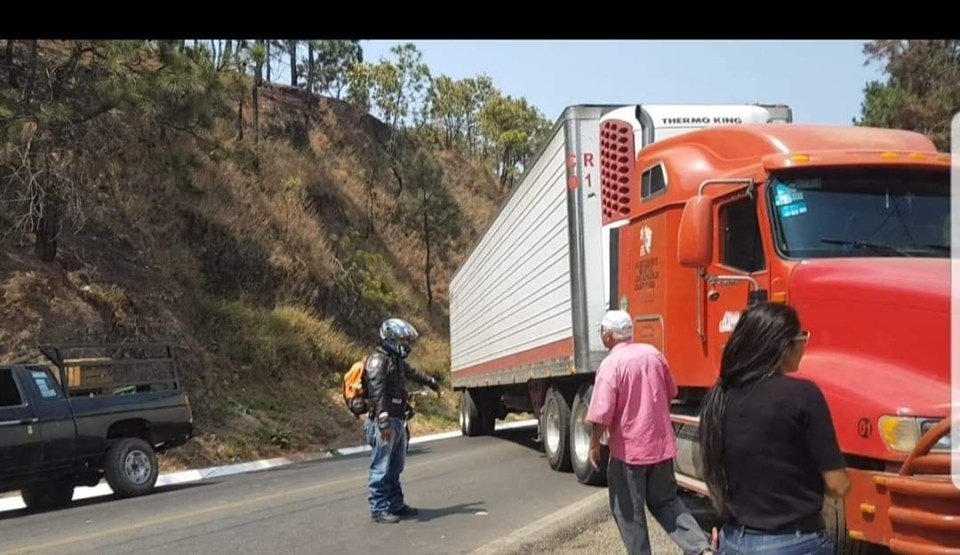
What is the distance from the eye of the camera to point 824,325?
635cm

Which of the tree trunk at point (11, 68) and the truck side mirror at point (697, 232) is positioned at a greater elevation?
the tree trunk at point (11, 68)

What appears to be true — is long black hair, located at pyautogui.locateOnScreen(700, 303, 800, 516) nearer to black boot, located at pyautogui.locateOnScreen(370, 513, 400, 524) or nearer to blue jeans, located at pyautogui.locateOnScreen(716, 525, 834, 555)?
blue jeans, located at pyautogui.locateOnScreen(716, 525, 834, 555)

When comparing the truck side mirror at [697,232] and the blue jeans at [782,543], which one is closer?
the blue jeans at [782,543]

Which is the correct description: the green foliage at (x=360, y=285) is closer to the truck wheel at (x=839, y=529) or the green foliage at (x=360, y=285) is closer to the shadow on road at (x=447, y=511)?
the shadow on road at (x=447, y=511)

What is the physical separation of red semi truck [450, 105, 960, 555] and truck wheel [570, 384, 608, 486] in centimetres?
3

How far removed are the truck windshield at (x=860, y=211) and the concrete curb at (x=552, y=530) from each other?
9.18 feet

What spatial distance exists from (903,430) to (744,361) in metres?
2.06

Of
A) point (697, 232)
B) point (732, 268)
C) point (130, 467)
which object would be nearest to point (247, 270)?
point (130, 467)

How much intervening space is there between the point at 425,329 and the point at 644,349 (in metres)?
29.7

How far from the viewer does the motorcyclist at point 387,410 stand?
8.48 meters

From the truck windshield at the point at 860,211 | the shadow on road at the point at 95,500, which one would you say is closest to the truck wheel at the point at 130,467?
the shadow on road at the point at 95,500

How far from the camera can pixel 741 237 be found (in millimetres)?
7254

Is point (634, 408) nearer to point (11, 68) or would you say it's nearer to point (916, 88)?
point (11, 68)

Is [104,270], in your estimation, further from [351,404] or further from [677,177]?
[677,177]
